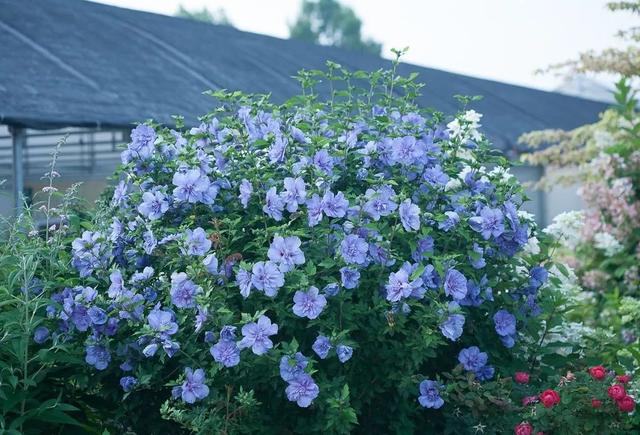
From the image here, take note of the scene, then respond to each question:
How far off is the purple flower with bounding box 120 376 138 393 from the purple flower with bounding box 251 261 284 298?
1.93 ft

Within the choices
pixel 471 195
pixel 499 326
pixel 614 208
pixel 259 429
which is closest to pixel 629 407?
pixel 499 326

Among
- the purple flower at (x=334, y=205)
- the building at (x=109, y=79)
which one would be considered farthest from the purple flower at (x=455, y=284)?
the building at (x=109, y=79)

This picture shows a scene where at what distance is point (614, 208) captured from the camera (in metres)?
6.52

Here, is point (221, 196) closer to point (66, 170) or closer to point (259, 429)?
point (259, 429)

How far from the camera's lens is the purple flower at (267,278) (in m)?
3.04

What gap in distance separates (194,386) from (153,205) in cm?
73

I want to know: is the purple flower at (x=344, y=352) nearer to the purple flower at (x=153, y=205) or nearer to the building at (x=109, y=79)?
the purple flower at (x=153, y=205)

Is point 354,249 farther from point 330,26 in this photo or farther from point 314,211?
point 330,26

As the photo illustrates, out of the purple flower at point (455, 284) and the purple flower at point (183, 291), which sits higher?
the purple flower at point (455, 284)

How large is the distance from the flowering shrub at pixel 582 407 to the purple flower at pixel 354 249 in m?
0.78

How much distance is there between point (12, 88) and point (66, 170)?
887 millimetres

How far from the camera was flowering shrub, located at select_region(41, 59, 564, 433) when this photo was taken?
3.09 meters

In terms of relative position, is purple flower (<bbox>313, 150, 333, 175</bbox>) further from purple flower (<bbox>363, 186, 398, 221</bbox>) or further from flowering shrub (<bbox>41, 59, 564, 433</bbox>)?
purple flower (<bbox>363, 186, 398, 221</bbox>)

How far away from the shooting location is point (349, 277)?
312 cm
